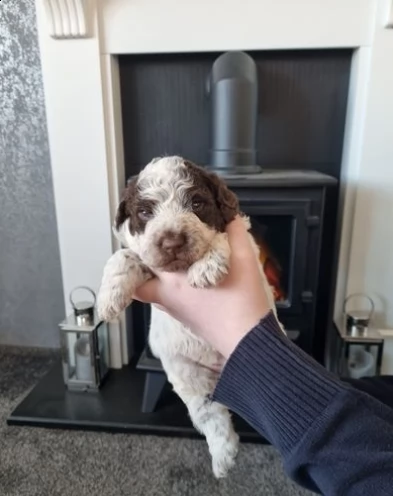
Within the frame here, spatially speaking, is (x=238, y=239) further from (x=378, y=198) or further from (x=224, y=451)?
(x=378, y=198)

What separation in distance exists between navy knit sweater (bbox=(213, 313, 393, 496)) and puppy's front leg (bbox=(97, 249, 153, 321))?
0.32 m

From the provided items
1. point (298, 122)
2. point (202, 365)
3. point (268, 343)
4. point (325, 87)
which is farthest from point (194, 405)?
point (325, 87)

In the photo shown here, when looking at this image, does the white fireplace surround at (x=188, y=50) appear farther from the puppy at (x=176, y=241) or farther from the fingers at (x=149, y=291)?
the fingers at (x=149, y=291)

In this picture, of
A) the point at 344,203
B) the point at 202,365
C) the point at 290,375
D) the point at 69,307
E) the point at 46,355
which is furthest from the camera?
the point at 46,355

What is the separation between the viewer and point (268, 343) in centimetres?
71

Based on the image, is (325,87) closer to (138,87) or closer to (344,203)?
(344,203)

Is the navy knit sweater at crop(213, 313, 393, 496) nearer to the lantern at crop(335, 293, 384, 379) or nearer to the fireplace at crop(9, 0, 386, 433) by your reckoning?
the fireplace at crop(9, 0, 386, 433)

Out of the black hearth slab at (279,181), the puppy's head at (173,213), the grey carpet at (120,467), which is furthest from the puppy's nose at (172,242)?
the grey carpet at (120,467)

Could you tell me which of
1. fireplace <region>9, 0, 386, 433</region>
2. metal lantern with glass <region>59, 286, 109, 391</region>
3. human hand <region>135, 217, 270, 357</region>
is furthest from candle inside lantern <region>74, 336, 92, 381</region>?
human hand <region>135, 217, 270, 357</region>

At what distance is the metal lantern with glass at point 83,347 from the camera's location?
1888 mm

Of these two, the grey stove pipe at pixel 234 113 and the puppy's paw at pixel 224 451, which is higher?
the grey stove pipe at pixel 234 113

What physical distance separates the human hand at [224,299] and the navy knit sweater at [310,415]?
Answer: 0.06 meters

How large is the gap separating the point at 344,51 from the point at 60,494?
2.05 m

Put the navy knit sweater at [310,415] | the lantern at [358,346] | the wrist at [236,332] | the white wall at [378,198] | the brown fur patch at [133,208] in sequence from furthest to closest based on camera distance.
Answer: the lantern at [358,346]
the white wall at [378,198]
the brown fur patch at [133,208]
the wrist at [236,332]
the navy knit sweater at [310,415]
